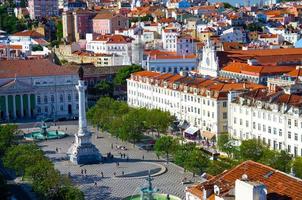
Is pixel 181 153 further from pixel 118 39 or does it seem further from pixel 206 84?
pixel 118 39

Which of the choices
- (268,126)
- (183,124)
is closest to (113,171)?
(268,126)

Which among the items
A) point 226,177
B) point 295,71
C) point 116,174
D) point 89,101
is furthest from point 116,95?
point 226,177

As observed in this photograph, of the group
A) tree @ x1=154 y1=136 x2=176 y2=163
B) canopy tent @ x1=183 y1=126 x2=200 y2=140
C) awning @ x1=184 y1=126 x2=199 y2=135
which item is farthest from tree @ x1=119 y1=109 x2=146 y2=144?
tree @ x1=154 y1=136 x2=176 y2=163

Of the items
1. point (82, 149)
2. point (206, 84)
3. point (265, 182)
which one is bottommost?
point (82, 149)

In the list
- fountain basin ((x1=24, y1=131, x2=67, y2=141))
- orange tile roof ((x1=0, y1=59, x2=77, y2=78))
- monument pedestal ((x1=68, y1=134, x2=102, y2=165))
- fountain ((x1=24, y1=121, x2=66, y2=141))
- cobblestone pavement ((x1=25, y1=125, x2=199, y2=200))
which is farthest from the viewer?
orange tile roof ((x1=0, y1=59, x2=77, y2=78))

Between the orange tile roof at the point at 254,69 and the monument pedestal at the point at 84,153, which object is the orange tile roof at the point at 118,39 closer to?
the orange tile roof at the point at 254,69

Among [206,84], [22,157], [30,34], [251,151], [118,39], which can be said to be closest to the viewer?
[22,157]

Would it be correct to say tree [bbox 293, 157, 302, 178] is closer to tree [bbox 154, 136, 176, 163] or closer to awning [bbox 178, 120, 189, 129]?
tree [bbox 154, 136, 176, 163]
